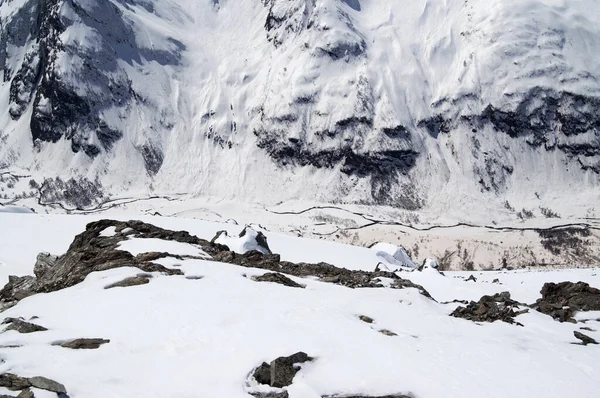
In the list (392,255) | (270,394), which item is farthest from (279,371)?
(392,255)

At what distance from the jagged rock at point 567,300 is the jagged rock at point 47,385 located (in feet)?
62.1

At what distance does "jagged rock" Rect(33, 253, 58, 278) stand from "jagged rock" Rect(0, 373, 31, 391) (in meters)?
15.2

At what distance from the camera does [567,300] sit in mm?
24438

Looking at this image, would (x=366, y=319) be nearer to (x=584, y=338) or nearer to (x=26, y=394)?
(x=584, y=338)

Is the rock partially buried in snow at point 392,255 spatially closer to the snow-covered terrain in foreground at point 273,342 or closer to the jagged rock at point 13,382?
the snow-covered terrain in foreground at point 273,342

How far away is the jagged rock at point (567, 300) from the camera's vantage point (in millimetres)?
21875

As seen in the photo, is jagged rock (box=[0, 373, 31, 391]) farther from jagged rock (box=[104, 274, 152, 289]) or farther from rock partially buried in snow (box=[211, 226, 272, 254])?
rock partially buried in snow (box=[211, 226, 272, 254])

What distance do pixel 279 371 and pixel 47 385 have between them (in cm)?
518

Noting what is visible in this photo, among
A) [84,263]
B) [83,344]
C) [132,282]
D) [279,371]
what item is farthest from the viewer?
[84,263]

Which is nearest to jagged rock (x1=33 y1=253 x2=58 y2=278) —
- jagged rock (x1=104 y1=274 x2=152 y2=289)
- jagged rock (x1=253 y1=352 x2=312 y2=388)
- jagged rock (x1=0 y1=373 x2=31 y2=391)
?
jagged rock (x1=104 y1=274 x2=152 y2=289)

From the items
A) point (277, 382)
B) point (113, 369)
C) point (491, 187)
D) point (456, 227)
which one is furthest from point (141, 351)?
point (491, 187)

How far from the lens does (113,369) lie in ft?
38.6

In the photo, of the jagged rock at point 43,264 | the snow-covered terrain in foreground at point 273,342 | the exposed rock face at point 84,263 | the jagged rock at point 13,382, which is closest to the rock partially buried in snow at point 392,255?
the exposed rock face at point 84,263

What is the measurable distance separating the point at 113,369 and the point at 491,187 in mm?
199776
